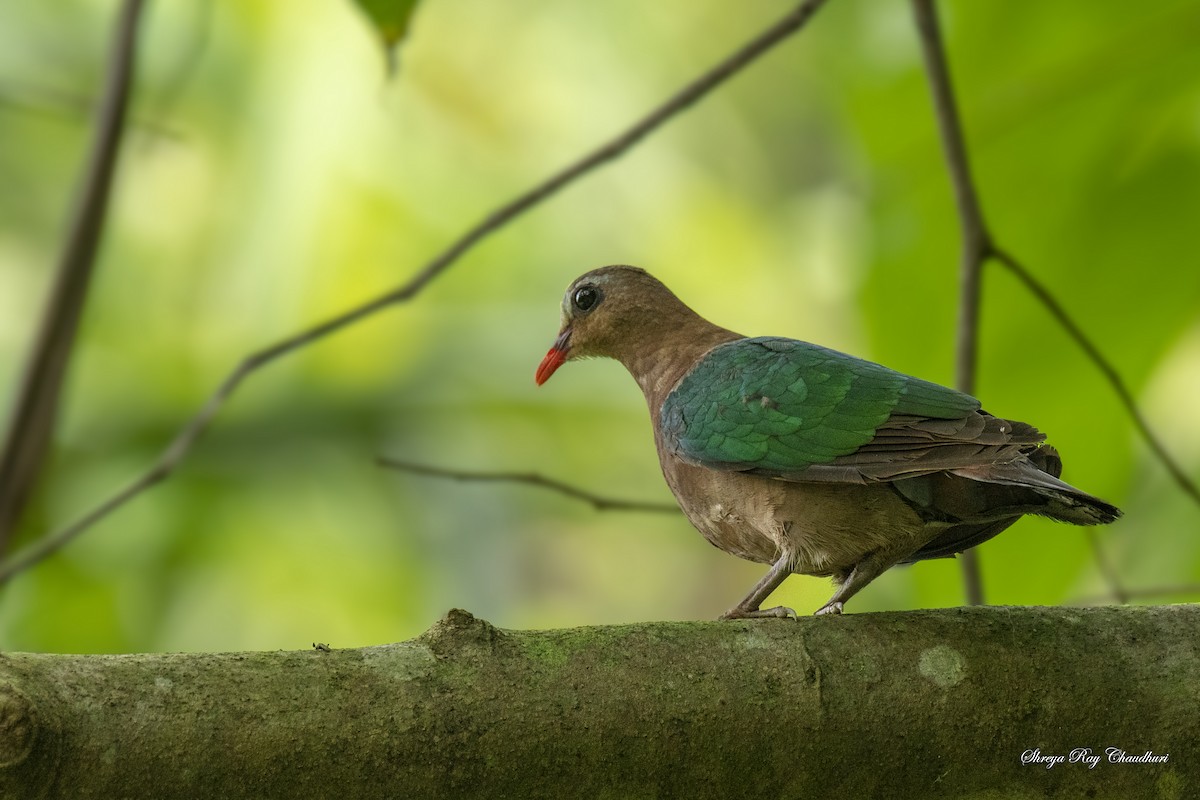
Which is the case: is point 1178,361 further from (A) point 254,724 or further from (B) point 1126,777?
(A) point 254,724

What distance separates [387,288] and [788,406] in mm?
5437

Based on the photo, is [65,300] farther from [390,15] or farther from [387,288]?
[387,288]

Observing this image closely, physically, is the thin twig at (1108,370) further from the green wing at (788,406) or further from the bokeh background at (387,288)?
the bokeh background at (387,288)

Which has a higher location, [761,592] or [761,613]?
[761,592]

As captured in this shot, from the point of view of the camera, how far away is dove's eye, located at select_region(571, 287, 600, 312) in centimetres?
442

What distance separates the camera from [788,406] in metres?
3.51

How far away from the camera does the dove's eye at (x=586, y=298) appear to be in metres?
4.42

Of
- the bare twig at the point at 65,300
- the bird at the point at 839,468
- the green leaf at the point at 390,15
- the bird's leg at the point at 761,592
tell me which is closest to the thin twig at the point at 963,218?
the bird at the point at 839,468

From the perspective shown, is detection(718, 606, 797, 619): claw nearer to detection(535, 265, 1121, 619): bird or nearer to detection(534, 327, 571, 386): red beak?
detection(535, 265, 1121, 619): bird

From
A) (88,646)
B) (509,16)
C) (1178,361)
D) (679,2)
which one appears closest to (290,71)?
(509,16)

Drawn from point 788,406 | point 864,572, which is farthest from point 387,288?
point 864,572

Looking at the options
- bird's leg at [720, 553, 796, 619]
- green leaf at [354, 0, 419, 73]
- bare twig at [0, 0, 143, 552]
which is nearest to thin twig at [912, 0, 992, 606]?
bird's leg at [720, 553, 796, 619]

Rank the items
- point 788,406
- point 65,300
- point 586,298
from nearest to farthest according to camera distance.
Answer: point 788,406 → point 586,298 → point 65,300

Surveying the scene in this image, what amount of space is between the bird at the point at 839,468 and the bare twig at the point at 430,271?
83cm
